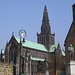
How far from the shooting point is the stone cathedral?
289 ft

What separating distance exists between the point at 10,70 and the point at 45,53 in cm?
8678

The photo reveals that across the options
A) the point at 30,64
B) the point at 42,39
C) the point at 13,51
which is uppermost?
the point at 42,39

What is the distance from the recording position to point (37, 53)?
108 metres

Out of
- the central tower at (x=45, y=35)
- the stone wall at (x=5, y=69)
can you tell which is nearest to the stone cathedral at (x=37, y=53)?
the central tower at (x=45, y=35)

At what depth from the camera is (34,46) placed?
110 meters

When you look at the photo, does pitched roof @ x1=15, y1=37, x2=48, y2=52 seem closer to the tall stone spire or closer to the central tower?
the central tower

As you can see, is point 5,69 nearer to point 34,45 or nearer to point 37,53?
point 37,53

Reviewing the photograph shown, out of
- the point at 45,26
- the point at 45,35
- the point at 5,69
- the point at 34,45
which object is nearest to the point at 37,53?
the point at 34,45

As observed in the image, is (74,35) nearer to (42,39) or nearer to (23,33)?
(23,33)

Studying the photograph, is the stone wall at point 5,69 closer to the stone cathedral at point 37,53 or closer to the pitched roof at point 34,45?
the stone cathedral at point 37,53

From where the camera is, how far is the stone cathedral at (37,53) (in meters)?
88.0

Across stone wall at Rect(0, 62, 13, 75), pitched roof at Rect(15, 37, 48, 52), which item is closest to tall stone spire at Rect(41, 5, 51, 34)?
pitched roof at Rect(15, 37, 48, 52)

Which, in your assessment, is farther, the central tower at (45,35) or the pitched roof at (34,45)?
the central tower at (45,35)

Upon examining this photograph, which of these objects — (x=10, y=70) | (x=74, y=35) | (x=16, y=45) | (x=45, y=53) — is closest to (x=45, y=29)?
(x=45, y=53)
